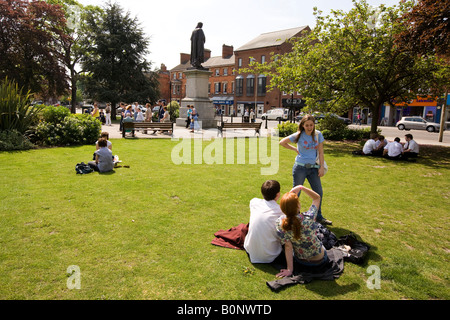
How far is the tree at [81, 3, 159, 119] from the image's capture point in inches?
1319

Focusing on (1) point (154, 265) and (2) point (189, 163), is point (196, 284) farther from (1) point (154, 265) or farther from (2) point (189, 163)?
(2) point (189, 163)

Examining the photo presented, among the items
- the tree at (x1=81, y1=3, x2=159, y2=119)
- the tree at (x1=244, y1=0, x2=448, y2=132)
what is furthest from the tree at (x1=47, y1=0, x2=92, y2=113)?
the tree at (x1=244, y1=0, x2=448, y2=132)

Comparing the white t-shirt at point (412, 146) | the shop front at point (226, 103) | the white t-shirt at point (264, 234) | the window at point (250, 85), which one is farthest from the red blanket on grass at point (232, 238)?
the shop front at point (226, 103)

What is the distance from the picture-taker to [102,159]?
855 cm

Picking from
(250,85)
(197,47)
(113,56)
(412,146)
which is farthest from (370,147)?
(250,85)

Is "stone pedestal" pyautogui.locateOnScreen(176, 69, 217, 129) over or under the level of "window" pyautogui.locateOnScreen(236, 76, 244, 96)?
under

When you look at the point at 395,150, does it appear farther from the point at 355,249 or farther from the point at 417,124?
the point at 417,124

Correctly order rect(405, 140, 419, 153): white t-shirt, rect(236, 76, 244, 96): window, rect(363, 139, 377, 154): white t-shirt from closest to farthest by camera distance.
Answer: rect(405, 140, 419, 153): white t-shirt
rect(363, 139, 377, 154): white t-shirt
rect(236, 76, 244, 96): window

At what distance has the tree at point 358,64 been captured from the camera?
14.2 metres

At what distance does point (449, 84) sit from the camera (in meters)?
14.9

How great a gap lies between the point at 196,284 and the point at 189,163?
724cm

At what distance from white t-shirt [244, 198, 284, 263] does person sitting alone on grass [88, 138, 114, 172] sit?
5892mm

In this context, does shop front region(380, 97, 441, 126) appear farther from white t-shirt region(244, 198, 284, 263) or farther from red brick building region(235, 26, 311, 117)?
white t-shirt region(244, 198, 284, 263)

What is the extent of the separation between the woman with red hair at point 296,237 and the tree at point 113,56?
33.4 meters
